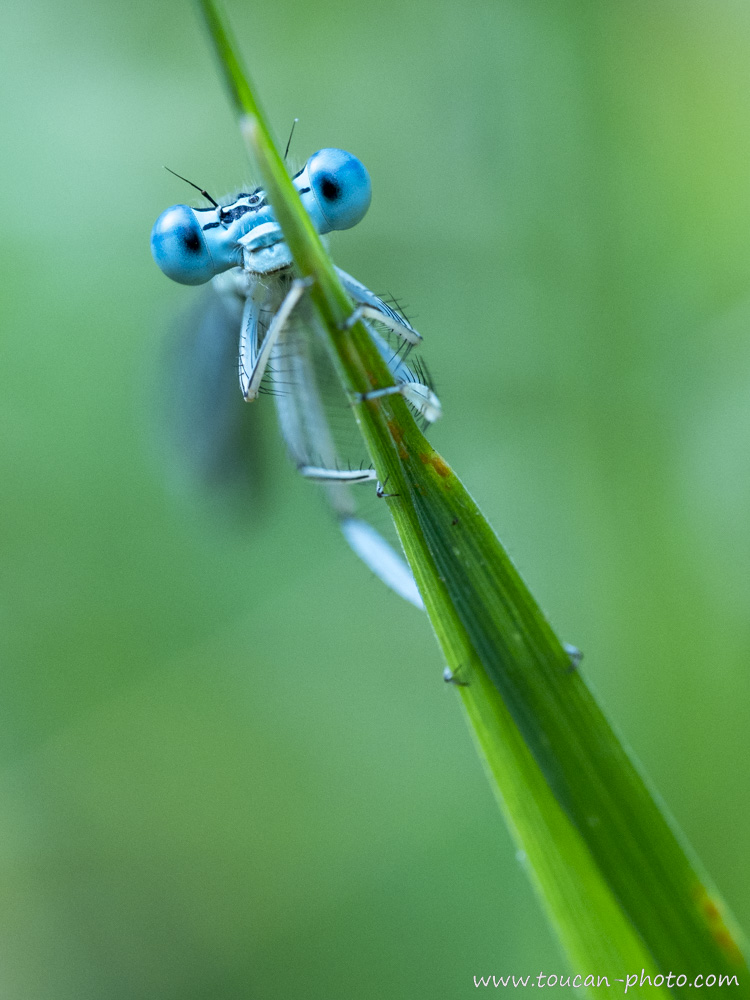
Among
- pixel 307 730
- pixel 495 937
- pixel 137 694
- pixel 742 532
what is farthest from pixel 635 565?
pixel 137 694

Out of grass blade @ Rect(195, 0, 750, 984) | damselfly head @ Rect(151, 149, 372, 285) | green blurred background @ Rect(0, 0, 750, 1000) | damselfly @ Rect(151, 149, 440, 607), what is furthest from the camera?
green blurred background @ Rect(0, 0, 750, 1000)

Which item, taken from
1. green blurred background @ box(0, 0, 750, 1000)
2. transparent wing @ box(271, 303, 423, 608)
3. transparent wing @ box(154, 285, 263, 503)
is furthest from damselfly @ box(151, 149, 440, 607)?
transparent wing @ box(154, 285, 263, 503)

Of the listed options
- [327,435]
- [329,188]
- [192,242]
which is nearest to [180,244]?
[192,242]

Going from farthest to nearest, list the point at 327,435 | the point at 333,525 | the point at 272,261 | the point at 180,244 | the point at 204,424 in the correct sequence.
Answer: the point at 204,424
the point at 333,525
the point at 327,435
the point at 180,244
the point at 272,261

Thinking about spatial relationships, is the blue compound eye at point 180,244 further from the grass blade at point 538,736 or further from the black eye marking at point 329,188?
the grass blade at point 538,736

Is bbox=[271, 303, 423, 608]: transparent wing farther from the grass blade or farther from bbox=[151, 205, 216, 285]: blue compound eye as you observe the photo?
the grass blade

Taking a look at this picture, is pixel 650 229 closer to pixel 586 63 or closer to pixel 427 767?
pixel 586 63

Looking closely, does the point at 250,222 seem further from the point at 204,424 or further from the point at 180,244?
the point at 204,424

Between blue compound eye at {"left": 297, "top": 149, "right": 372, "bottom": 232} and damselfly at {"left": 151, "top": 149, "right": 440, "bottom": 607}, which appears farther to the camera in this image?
blue compound eye at {"left": 297, "top": 149, "right": 372, "bottom": 232}
